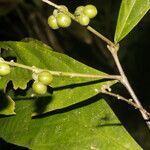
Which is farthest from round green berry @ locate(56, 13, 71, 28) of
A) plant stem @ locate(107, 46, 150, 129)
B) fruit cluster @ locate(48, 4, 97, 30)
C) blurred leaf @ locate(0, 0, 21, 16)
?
blurred leaf @ locate(0, 0, 21, 16)

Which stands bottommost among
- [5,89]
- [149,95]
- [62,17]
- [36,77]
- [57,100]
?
[149,95]

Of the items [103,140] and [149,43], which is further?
[149,43]

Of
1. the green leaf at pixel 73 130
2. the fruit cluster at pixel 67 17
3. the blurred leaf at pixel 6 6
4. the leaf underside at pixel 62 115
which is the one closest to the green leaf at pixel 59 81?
the leaf underside at pixel 62 115

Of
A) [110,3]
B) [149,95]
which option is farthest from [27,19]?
[149,95]

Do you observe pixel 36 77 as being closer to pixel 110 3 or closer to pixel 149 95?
pixel 110 3

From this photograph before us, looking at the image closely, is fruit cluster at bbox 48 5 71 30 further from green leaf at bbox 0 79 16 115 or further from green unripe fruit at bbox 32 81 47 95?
green leaf at bbox 0 79 16 115

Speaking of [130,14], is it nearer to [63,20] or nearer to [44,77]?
[63,20]

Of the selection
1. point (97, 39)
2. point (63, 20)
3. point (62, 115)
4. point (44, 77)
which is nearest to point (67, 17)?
point (63, 20)

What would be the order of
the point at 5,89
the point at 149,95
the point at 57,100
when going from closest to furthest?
the point at 57,100 → the point at 5,89 → the point at 149,95
